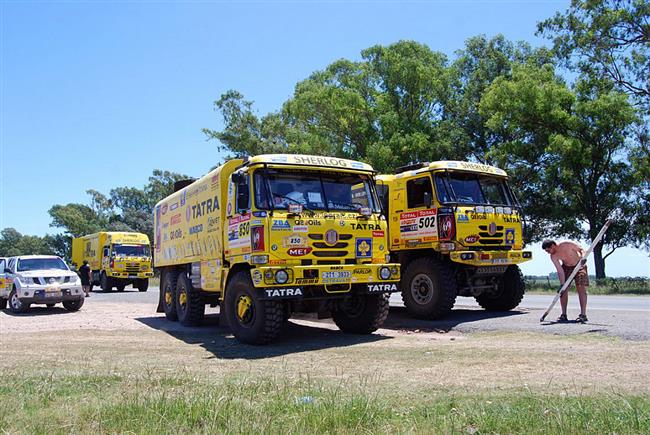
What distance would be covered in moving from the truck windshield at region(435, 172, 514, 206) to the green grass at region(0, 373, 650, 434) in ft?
24.8

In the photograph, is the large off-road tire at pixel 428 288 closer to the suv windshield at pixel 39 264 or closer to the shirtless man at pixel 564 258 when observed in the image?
the shirtless man at pixel 564 258

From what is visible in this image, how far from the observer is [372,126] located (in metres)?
37.7

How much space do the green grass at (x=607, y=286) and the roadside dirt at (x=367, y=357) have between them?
15.0m

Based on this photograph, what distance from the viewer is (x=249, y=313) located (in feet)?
34.5

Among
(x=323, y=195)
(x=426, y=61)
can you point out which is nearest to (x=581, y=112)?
(x=426, y=61)

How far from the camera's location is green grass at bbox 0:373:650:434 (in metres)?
4.95

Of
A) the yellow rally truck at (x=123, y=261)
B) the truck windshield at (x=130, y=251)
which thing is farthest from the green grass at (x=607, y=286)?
the truck windshield at (x=130, y=251)

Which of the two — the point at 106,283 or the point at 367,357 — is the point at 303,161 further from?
the point at 106,283

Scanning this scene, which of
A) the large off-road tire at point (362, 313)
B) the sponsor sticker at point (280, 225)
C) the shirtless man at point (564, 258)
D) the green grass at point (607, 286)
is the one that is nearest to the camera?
the sponsor sticker at point (280, 225)

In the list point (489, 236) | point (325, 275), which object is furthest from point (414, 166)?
point (325, 275)

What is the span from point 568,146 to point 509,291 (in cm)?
1580

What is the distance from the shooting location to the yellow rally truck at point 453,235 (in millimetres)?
13234

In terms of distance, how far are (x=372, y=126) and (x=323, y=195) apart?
27.6 meters

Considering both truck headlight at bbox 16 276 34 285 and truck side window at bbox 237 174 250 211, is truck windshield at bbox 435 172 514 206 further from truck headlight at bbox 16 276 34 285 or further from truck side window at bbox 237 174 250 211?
truck headlight at bbox 16 276 34 285
